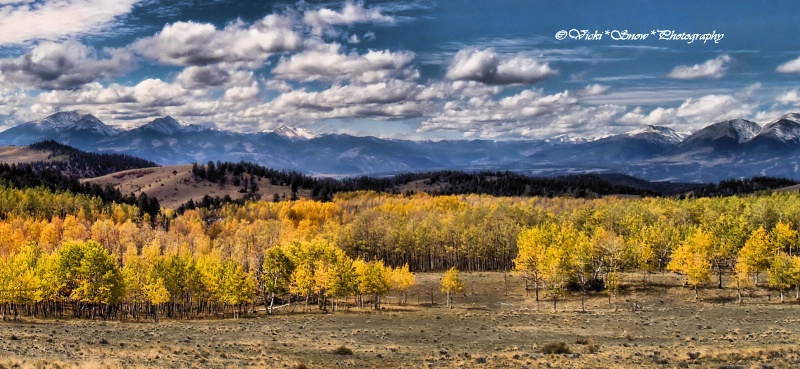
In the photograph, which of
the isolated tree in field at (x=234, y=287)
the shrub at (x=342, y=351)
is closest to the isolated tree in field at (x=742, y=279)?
the shrub at (x=342, y=351)

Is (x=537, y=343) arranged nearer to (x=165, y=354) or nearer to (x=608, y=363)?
(x=608, y=363)

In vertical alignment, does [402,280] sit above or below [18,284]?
below

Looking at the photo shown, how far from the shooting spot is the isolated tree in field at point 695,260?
319 ft

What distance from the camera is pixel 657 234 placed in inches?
5103

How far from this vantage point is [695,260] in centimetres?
9994

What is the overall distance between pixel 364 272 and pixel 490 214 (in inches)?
3656

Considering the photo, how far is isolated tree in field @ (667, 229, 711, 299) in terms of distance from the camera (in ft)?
319

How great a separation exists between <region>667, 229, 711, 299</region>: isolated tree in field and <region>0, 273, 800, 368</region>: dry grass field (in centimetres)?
371

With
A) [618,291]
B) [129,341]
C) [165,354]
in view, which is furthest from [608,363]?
[618,291]

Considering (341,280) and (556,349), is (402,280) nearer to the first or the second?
(341,280)

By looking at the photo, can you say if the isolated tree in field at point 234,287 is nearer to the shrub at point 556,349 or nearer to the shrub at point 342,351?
the shrub at point 342,351

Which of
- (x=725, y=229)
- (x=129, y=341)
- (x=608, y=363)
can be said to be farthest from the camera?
(x=725, y=229)

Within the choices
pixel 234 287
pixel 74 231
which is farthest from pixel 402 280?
pixel 74 231

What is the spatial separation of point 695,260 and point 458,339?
5919cm
